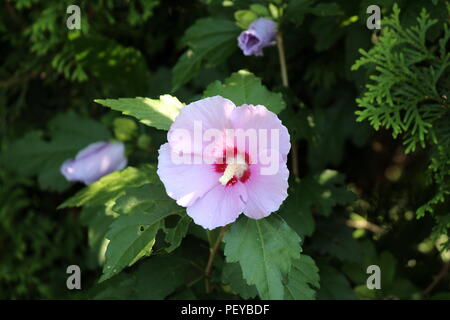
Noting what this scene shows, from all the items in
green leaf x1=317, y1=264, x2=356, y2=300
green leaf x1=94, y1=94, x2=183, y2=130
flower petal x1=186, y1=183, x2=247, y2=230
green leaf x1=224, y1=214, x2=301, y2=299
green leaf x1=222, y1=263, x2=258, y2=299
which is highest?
green leaf x1=94, y1=94, x2=183, y2=130

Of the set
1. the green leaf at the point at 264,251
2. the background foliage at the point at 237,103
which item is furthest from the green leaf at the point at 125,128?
the green leaf at the point at 264,251

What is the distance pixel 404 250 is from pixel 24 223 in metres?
1.19

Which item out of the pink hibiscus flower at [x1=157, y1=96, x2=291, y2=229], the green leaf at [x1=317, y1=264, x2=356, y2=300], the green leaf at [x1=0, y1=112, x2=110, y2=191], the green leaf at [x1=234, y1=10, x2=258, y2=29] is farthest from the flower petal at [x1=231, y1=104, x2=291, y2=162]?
the green leaf at [x1=0, y1=112, x2=110, y2=191]

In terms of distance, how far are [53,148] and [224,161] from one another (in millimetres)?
919

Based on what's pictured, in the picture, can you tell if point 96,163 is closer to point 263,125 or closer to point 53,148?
point 53,148

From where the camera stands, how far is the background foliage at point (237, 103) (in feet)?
3.89

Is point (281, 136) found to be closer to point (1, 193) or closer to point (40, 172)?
point (40, 172)

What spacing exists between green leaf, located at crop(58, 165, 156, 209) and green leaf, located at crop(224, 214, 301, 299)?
286 millimetres

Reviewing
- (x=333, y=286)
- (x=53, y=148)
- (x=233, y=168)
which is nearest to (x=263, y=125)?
(x=233, y=168)

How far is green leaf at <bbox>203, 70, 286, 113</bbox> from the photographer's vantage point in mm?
1226

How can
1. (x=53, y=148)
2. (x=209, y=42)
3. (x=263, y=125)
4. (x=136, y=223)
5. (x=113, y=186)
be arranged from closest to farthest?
(x=263, y=125) < (x=136, y=223) < (x=113, y=186) < (x=209, y=42) < (x=53, y=148)

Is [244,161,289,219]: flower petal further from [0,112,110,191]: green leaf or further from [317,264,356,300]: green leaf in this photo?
[0,112,110,191]: green leaf

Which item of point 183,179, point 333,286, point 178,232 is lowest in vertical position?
point 333,286

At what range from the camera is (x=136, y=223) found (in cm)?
114
